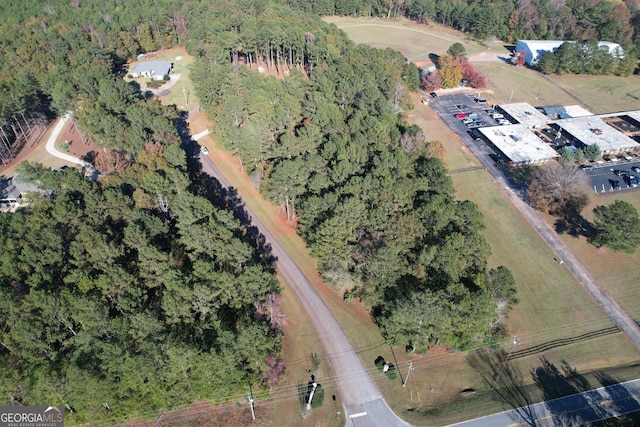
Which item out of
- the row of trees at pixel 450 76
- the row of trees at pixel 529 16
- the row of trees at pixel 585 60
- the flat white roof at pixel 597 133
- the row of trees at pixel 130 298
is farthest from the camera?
the row of trees at pixel 529 16

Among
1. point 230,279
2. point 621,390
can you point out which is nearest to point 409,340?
point 230,279

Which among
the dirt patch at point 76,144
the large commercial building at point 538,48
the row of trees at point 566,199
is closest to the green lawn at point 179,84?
the dirt patch at point 76,144

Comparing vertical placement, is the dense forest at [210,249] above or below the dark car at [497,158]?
above

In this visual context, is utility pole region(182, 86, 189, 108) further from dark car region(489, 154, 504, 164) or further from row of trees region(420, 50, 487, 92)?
dark car region(489, 154, 504, 164)

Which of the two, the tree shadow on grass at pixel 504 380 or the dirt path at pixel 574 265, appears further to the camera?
the dirt path at pixel 574 265

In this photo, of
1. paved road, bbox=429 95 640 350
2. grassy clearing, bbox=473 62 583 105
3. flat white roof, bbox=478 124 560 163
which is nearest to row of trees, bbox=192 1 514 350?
paved road, bbox=429 95 640 350

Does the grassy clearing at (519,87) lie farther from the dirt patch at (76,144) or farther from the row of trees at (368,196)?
the dirt patch at (76,144)
